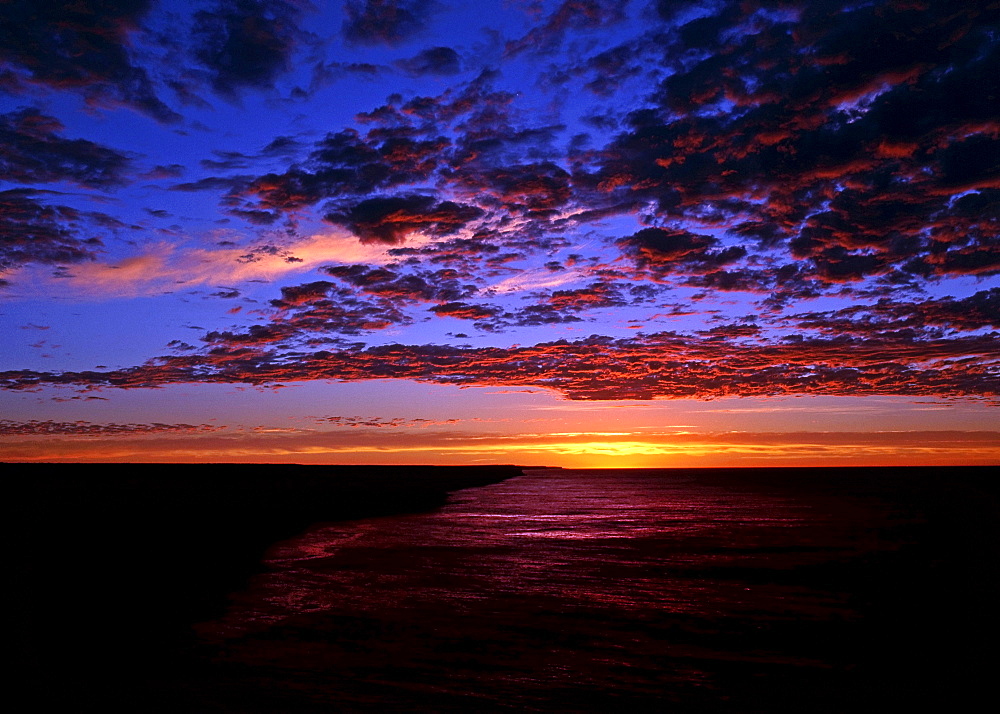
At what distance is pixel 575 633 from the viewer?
1662cm

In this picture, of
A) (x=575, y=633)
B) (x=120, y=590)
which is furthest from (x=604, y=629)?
(x=120, y=590)

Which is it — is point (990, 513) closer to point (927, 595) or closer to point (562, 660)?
point (927, 595)

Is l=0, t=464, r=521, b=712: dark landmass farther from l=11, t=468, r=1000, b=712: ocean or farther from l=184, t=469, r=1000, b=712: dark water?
l=184, t=469, r=1000, b=712: dark water

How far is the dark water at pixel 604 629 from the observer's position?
12.3 m

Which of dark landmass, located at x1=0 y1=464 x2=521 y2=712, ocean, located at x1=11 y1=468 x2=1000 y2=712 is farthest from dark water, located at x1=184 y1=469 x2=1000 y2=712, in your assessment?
dark landmass, located at x1=0 y1=464 x2=521 y2=712

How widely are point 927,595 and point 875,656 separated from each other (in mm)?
9502

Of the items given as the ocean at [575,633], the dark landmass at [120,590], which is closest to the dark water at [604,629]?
the ocean at [575,633]

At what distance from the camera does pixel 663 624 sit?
17.8 m

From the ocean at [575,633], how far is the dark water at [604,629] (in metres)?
0.07

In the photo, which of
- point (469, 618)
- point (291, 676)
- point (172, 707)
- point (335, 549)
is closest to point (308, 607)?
point (469, 618)

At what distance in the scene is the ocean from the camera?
12.2 metres

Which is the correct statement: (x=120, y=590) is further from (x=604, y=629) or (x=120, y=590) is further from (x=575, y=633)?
(x=604, y=629)

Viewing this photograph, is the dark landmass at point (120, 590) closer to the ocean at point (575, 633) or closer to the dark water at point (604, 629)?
the ocean at point (575, 633)

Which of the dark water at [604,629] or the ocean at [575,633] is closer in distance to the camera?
the ocean at [575,633]
